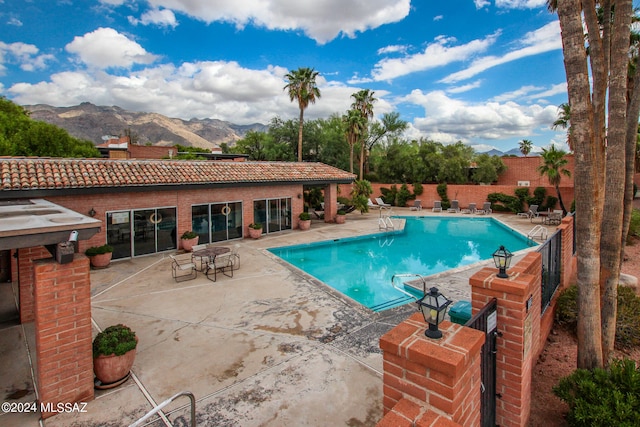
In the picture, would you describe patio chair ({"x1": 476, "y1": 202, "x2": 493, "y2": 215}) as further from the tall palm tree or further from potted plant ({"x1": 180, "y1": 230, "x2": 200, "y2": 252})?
potted plant ({"x1": 180, "y1": 230, "x2": 200, "y2": 252})

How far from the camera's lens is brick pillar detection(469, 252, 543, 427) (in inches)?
129

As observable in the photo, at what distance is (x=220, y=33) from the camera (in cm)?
3038

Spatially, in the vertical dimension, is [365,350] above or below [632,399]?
below

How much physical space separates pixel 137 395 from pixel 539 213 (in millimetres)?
25780

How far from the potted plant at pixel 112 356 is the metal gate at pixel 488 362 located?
16.0 feet

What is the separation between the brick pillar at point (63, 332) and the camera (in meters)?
4.07

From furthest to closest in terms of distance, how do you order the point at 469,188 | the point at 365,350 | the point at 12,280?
the point at 469,188 → the point at 12,280 → the point at 365,350

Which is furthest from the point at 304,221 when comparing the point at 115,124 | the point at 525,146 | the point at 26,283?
the point at 115,124

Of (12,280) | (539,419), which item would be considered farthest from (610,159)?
(12,280)

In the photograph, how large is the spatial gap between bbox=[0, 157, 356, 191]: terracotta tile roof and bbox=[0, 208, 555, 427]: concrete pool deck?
3907mm

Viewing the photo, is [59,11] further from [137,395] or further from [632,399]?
[632,399]

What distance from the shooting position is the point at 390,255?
14.9 meters

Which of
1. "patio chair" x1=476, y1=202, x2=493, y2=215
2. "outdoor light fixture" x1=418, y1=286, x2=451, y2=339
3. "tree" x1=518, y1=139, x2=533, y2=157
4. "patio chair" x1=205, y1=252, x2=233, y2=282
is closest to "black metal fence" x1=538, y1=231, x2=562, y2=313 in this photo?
"outdoor light fixture" x1=418, y1=286, x2=451, y2=339

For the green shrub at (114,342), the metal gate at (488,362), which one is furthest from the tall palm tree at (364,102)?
the metal gate at (488,362)
